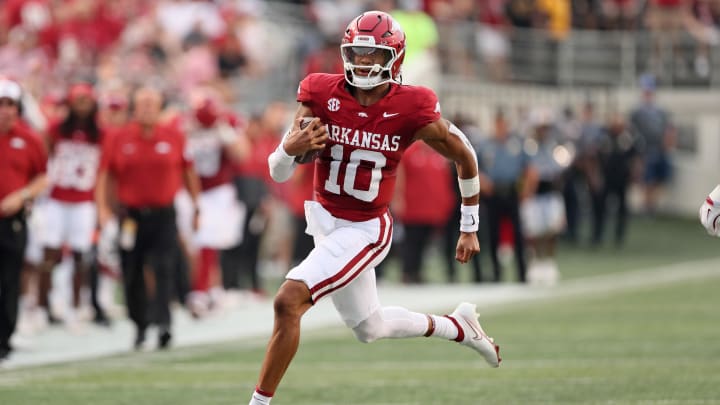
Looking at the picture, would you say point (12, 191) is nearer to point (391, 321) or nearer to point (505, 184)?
point (391, 321)

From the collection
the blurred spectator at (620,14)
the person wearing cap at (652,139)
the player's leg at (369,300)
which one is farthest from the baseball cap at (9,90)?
the blurred spectator at (620,14)

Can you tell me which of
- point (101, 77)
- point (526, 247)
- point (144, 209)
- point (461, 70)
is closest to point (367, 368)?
point (144, 209)

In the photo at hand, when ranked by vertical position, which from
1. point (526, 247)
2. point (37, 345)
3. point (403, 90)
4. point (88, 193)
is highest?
point (403, 90)

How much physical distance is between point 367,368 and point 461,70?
42.4ft

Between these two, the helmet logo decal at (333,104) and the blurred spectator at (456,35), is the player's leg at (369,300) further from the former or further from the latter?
the blurred spectator at (456,35)

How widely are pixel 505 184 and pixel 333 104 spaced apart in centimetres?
1024

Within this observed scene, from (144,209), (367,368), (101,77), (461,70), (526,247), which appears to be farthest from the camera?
(461,70)

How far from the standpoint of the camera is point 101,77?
16688 millimetres

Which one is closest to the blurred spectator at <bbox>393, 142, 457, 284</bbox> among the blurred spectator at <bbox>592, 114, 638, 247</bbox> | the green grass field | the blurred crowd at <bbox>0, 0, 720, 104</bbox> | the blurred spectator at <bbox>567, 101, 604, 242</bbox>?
the blurred crowd at <bbox>0, 0, 720, 104</bbox>

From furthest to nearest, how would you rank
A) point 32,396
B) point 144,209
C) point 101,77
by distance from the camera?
point 101,77, point 144,209, point 32,396

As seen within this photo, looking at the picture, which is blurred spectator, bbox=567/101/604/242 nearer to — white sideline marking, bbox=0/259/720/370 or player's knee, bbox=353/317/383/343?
white sideline marking, bbox=0/259/720/370

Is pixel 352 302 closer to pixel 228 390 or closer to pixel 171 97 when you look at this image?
pixel 228 390

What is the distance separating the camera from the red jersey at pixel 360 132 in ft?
25.8

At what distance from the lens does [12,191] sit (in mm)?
11062
